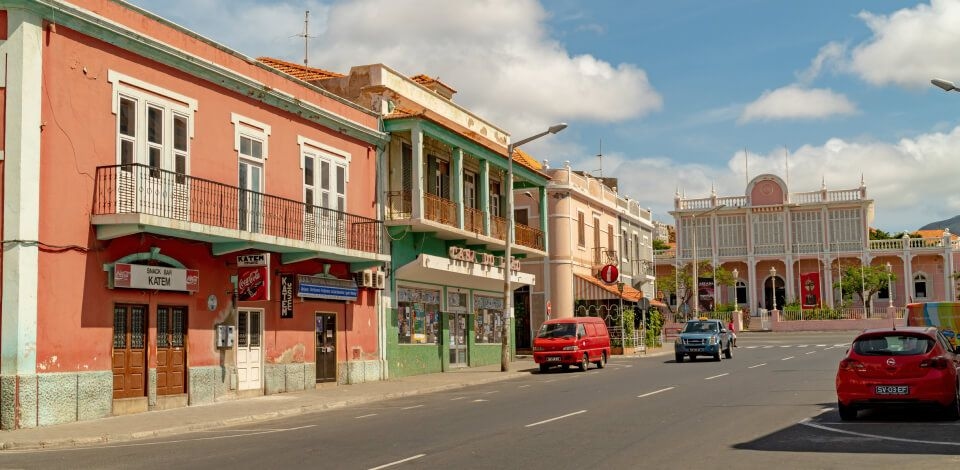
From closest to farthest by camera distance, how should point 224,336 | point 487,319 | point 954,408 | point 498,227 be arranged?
1. point 954,408
2. point 224,336
3. point 498,227
4. point 487,319

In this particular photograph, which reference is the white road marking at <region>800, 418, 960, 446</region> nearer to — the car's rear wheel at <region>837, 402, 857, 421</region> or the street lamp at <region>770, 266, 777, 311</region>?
the car's rear wheel at <region>837, 402, 857, 421</region>

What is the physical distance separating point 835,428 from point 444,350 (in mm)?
21010

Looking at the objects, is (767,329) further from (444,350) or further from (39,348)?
(39,348)

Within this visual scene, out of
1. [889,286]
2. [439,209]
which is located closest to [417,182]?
[439,209]

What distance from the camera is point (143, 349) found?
20.5 meters

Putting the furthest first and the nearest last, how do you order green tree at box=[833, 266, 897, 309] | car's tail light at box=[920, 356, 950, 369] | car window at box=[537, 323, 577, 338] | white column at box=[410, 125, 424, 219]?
green tree at box=[833, 266, 897, 309] < car window at box=[537, 323, 577, 338] < white column at box=[410, 125, 424, 219] < car's tail light at box=[920, 356, 950, 369]

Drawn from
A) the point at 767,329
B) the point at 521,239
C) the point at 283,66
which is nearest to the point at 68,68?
the point at 283,66

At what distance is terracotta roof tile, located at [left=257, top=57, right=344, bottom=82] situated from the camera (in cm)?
3312

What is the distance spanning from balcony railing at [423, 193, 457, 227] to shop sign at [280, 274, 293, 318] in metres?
6.54

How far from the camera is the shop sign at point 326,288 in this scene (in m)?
25.8

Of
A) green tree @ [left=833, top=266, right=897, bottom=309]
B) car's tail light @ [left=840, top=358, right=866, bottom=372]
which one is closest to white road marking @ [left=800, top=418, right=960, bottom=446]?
car's tail light @ [left=840, top=358, right=866, bottom=372]

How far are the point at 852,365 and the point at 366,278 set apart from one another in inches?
650

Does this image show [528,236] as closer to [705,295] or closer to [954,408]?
[954,408]

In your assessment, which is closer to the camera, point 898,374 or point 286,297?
point 898,374
